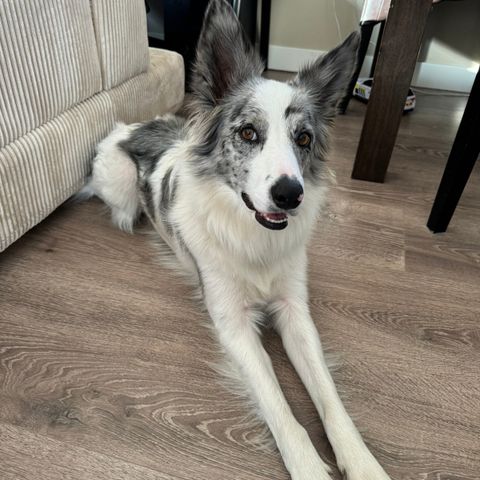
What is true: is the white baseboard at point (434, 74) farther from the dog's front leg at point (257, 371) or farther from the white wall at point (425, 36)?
the dog's front leg at point (257, 371)

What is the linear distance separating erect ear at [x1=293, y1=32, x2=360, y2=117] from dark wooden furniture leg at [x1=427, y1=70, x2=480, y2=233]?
0.72 m

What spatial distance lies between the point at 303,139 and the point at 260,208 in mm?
285

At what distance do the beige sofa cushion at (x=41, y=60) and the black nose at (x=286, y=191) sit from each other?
105cm

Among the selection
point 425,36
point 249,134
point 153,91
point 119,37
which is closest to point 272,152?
point 249,134

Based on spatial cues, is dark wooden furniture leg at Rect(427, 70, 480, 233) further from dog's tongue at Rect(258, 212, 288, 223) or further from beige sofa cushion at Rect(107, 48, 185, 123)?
beige sofa cushion at Rect(107, 48, 185, 123)

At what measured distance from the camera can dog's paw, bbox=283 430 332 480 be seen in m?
1.10

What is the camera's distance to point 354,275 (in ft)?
6.07

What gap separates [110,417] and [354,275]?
1.10 m

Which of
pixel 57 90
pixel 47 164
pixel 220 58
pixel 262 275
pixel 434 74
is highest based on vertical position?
pixel 220 58

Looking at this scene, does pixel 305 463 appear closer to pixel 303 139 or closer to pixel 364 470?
pixel 364 470

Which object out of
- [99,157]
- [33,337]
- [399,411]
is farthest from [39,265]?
[399,411]

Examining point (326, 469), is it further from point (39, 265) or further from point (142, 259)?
point (39, 265)

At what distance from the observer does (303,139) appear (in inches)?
53.7

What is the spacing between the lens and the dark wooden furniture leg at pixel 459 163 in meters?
1.85
